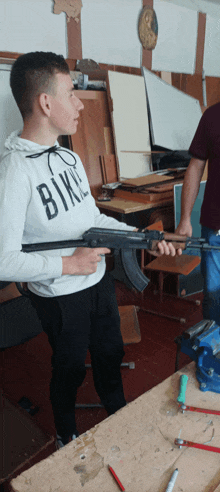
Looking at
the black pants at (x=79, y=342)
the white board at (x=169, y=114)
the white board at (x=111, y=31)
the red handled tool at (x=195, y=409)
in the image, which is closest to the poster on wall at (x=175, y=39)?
the white board at (x=111, y=31)

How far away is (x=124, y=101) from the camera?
3.36 m

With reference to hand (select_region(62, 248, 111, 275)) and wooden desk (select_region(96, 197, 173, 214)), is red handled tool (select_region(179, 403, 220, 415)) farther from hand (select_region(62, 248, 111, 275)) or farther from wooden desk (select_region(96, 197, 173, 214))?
wooden desk (select_region(96, 197, 173, 214))

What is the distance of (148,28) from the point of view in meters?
3.96

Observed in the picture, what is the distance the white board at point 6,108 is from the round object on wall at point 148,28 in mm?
1946

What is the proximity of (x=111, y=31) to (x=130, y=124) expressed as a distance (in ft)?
3.48

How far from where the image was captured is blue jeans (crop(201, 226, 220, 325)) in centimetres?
177

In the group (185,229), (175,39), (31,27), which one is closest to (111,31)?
(31,27)

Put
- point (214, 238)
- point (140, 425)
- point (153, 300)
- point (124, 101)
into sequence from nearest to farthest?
point (140, 425)
point (214, 238)
point (153, 300)
point (124, 101)

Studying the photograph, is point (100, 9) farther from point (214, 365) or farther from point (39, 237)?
point (214, 365)

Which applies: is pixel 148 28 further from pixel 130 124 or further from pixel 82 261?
pixel 82 261

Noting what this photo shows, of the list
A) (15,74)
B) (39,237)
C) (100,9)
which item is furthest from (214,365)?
(100,9)

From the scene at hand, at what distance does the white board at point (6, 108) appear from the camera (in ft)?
8.75

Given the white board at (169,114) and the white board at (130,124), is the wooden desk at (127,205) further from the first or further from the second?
the white board at (169,114)

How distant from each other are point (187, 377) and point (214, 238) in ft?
2.79
